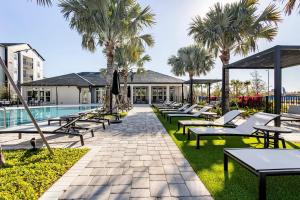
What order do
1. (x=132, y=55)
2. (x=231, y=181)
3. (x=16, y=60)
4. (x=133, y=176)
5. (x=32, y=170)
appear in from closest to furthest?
(x=231, y=181) < (x=133, y=176) < (x=32, y=170) < (x=132, y=55) < (x=16, y=60)

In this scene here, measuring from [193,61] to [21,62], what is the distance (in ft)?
104

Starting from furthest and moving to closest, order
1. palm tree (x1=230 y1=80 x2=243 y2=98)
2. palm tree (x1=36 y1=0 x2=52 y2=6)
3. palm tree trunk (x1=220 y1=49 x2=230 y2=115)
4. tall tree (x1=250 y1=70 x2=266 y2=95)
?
1. tall tree (x1=250 y1=70 x2=266 y2=95)
2. palm tree (x1=230 y1=80 x2=243 y2=98)
3. palm tree trunk (x1=220 y1=49 x2=230 y2=115)
4. palm tree (x1=36 y1=0 x2=52 y2=6)

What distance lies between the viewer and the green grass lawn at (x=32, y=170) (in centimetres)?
326

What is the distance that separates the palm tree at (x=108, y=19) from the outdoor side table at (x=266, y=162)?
1117cm

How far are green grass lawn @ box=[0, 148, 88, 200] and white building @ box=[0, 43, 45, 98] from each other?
31.7m

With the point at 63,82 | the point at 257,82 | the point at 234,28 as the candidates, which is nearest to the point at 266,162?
the point at 234,28

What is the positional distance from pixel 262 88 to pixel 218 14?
31.9m

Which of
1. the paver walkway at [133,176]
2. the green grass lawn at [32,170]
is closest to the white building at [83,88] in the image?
the paver walkway at [133,176]

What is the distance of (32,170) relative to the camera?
4078 mm

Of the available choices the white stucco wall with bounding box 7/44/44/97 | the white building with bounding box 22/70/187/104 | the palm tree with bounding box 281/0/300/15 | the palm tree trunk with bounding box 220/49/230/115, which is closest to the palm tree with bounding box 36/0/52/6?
the palm tree with bounding box 281/0/300/15

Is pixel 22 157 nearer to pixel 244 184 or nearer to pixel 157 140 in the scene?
pixel 157 140

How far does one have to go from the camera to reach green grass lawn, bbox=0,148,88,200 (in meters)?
3.26

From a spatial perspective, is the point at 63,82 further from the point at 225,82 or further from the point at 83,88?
the point at 225,82

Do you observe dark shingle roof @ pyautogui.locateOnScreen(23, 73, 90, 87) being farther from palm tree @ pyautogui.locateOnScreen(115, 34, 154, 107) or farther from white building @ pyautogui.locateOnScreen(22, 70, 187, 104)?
palm tree @ pyautogui.locateOnScreen(115, 34, 154, 107)
